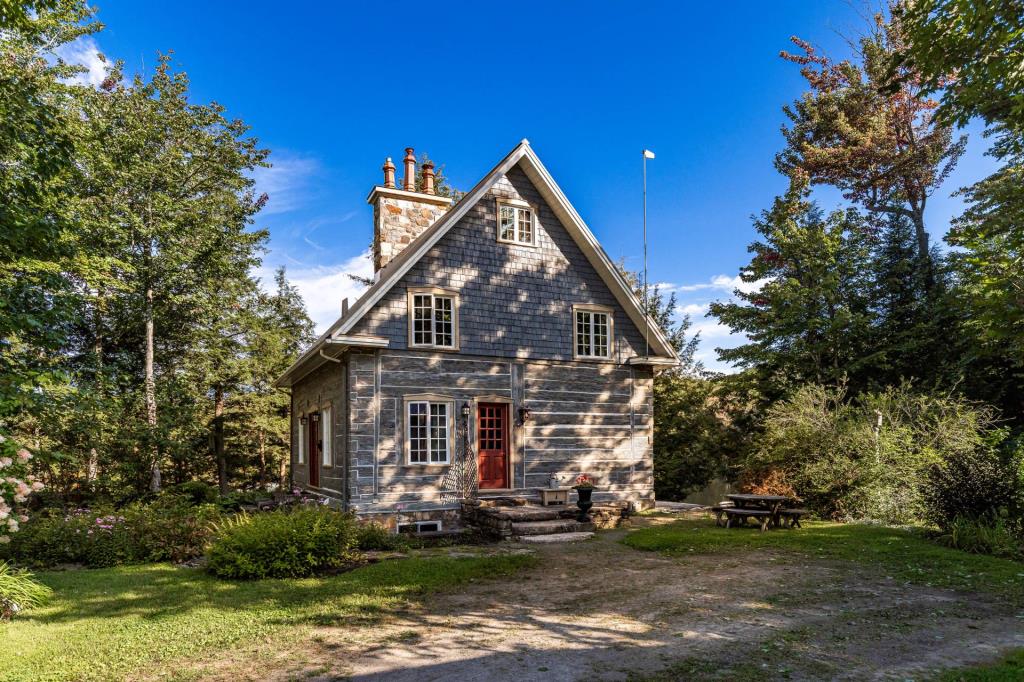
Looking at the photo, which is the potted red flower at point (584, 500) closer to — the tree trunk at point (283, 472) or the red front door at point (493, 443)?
the red front door at point (493, 443)

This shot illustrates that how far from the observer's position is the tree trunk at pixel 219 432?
27.5 metres

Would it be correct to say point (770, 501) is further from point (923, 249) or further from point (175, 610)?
point (923, 249)

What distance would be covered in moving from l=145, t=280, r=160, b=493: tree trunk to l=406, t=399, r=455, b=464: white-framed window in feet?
37.7

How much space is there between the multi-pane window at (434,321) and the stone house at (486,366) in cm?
4

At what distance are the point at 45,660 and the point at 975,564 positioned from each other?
1268 centimetres

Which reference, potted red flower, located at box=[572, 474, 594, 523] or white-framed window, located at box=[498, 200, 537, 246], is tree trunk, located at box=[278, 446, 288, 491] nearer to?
white-framed window, located at box=[498, 200, 537, 246]

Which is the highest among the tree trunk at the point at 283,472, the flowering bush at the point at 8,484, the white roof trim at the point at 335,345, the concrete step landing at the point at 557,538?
the white roof trim at the point at 335,345

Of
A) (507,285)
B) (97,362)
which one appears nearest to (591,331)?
(507,285)

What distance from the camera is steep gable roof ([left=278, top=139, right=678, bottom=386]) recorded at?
47.3ft

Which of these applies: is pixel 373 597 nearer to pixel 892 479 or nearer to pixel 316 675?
pixel 316 675

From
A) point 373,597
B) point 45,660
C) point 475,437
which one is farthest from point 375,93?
Answer: point 45,660

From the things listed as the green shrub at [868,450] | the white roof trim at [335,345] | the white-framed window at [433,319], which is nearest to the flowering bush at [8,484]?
the white roof trim at [335,345]

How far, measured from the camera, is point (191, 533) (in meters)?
12.0

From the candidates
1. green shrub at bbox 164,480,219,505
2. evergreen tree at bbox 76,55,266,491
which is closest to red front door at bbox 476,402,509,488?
green shrub at bbox 164,480,219,505
